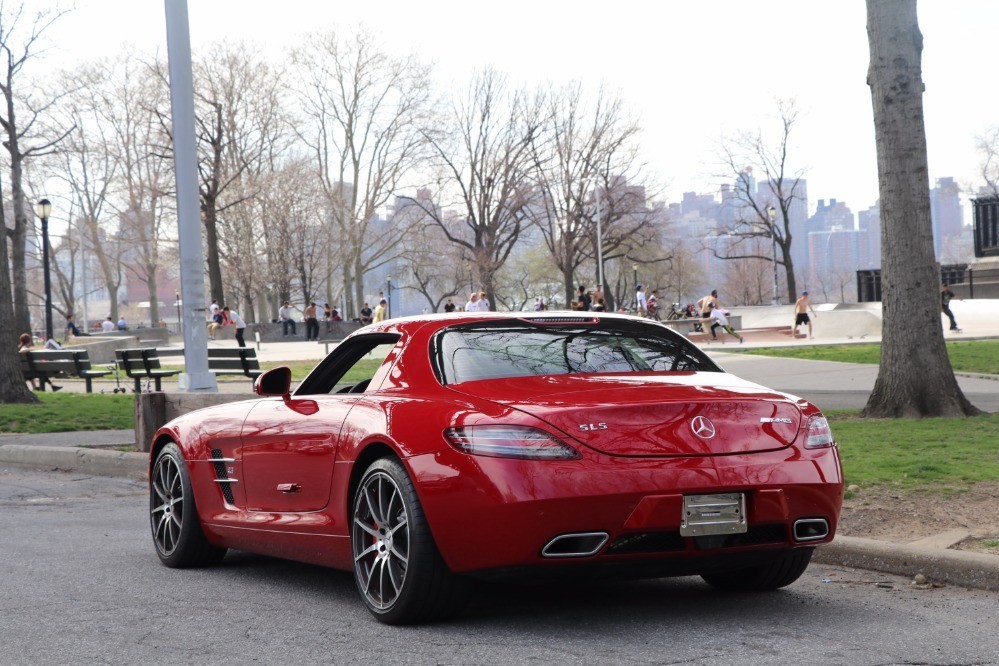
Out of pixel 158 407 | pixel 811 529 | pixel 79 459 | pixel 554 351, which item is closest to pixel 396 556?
pixel 554 351

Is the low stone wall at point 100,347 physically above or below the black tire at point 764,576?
above

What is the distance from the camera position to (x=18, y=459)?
13.5 m

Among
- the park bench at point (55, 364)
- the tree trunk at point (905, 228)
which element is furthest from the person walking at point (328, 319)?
the tree trunk at point (905, 228)

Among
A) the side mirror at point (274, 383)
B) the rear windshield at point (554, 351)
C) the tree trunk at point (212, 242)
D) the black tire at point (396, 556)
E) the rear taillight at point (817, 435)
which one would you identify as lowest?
the black tire at point (396, 556)

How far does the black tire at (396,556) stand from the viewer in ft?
16.4

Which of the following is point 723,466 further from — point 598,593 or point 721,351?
point 721,351

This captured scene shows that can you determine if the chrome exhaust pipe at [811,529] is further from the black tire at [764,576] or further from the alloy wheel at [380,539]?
the alloy wheel at [380,539]

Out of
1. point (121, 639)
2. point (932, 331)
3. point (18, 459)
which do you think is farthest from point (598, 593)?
point (18, 459)

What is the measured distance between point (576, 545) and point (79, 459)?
9221 mm

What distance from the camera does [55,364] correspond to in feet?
78.4

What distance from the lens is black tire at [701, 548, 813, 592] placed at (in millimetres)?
5691

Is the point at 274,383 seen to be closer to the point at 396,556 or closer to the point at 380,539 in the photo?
the point at 380,539

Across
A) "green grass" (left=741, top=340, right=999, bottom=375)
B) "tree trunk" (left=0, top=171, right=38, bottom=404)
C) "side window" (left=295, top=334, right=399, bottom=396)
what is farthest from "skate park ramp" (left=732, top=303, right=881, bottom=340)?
"side window" (left=295, top=334, right=399, bottom=396)

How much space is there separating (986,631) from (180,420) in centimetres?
444
